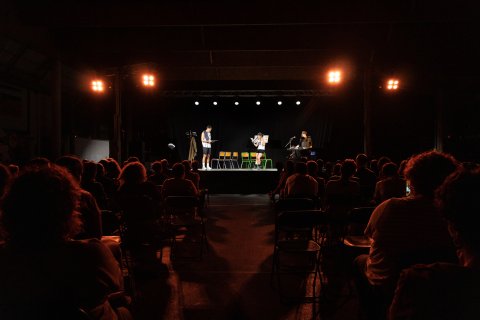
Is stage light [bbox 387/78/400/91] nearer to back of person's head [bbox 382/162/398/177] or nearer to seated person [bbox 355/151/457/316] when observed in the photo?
A: back of person's head [bbox 382/162/398/177]

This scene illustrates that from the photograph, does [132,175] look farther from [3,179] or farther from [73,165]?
[3,179]

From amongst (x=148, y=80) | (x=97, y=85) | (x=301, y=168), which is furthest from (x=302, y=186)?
(x=97, y=85)

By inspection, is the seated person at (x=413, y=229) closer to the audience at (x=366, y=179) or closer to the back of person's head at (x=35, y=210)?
the back of person's head at (x=35, y=210)

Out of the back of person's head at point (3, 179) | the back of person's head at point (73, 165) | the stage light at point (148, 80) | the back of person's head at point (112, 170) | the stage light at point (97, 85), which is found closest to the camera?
the back of person's head at point (3, 179)

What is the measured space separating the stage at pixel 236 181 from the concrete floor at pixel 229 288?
243 inches

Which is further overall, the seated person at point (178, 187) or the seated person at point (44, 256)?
the seated person at point (178, 187)

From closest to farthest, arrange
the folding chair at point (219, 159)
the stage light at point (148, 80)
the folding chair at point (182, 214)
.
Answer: the folding chair at point (182, 214) → the stage light at point (148, 80) → the folding chair at point (219, 159)

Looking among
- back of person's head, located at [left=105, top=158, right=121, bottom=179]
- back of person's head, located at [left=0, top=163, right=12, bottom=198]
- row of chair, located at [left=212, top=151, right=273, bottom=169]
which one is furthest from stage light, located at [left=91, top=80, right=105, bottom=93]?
back of person's head, located at [left=0, top=163, right=12, bottom=198]

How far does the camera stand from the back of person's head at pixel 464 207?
120 centimetres

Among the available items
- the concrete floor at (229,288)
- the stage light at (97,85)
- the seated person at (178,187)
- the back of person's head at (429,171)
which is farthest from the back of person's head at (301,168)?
the stage light at (97,85)

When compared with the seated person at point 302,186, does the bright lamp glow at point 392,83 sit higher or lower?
higher

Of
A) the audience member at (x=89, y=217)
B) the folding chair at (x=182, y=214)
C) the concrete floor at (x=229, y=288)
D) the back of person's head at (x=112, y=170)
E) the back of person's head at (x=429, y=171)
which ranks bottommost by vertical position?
the concrete floor at (x=229, y=288)

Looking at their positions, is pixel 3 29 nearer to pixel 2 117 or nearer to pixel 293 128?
pixel 2 117

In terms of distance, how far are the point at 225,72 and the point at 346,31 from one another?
17.5ft
